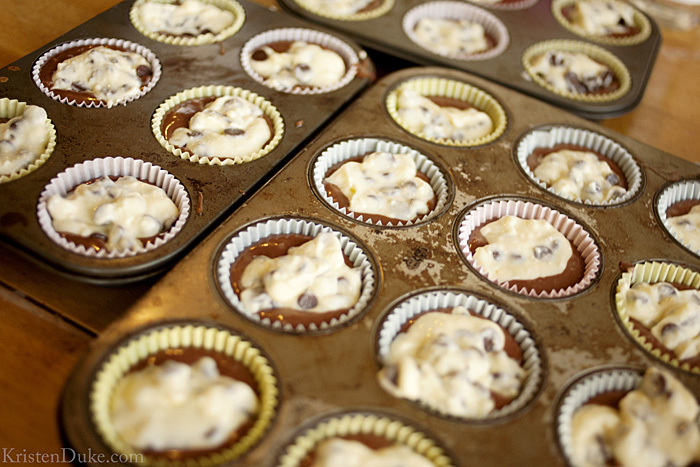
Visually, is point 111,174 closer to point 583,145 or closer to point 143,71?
point 143,71

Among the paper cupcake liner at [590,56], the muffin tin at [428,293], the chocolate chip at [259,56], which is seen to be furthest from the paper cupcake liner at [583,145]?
the chocolate chip at [259,56]

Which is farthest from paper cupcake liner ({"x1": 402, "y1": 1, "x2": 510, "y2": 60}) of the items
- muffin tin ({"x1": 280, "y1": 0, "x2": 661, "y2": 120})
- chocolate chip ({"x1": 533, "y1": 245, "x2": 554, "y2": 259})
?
chocolate chip ({"x1": 533, "y1": 245, "x2": 554, "y2": 259})

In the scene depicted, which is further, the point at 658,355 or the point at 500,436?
the point at 658,355

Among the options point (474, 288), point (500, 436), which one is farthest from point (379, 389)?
point (474, 288)

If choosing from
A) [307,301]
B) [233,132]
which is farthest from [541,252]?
[233,132]

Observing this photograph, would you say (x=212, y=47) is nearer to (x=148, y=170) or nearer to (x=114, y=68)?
(x=114, y=68)

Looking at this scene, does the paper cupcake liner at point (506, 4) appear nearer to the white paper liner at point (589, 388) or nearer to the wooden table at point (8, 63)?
the wooden table at point (8, 63)
